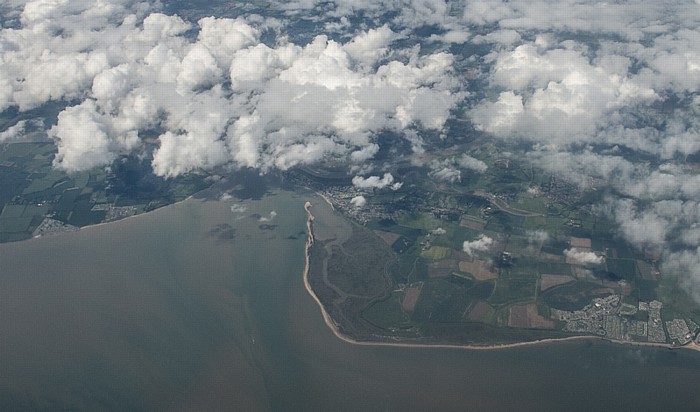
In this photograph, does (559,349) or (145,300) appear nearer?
(559,349)

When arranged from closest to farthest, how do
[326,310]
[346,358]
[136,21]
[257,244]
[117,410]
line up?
[117,410]
[346,358]
[326,310]
[257,244]
[136,21]

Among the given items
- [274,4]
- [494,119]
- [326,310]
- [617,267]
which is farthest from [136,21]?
[617,267]

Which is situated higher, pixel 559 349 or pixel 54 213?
pixel 559 349

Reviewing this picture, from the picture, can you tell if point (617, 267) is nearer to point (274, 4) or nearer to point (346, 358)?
point (346, 358)

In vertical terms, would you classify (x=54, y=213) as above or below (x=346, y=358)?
below

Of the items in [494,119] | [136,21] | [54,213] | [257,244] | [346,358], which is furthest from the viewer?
[136,21]

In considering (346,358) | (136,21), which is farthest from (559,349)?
(136,21)

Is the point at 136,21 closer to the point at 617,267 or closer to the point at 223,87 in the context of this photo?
the point at 223,87

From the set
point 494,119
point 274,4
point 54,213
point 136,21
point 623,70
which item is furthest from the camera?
point 274,4

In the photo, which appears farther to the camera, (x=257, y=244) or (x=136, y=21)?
(x=136, y=21)
